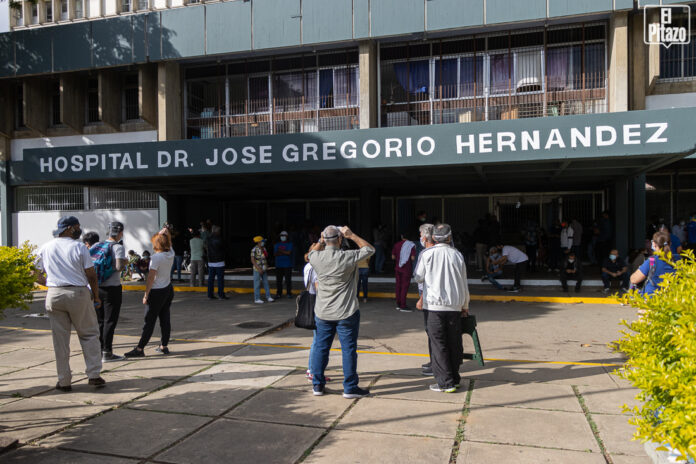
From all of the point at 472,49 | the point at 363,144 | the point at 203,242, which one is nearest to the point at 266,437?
the point at 363,144

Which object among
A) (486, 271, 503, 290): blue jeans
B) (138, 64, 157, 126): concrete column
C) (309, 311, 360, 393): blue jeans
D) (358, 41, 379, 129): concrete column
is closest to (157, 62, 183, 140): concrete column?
(138, 64, 157, 126): concrete column

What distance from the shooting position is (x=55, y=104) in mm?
19688

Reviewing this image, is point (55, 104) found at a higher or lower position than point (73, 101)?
higher

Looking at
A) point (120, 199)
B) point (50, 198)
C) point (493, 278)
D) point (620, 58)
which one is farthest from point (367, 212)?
point (50, 198)

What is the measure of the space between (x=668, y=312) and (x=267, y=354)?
17.5ft

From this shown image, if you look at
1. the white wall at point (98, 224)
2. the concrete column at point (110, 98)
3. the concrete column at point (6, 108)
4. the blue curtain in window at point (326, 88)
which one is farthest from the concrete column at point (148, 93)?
the concrete column at point (6, 108)

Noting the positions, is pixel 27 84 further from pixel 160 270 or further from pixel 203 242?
pixel 160 270

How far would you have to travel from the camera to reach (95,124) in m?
18.9

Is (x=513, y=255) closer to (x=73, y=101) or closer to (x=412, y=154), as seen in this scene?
(x=412, y=154)

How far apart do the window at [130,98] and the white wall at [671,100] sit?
1634 cm

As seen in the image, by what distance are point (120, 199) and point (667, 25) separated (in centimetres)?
1805

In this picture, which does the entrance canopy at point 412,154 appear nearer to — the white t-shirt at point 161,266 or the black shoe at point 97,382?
the white t-shirt at point 161,266

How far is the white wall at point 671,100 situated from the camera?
1420cm

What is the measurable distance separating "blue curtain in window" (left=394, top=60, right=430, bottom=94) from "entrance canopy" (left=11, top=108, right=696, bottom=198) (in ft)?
9.17
